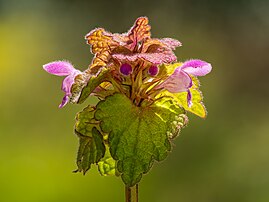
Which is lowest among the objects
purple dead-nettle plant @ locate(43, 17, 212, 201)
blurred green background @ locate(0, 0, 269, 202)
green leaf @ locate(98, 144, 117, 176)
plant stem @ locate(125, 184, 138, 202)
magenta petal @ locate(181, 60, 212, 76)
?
plant stem @ locate(125, 184, 138, 202)

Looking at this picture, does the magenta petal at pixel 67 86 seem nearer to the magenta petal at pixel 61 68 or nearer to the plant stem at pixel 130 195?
the magenta petal at pixel 61 68

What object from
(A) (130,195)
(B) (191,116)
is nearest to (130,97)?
(A) (130,195)

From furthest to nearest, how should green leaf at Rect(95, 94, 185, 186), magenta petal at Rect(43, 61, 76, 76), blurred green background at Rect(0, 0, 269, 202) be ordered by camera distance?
blurred green background at Rect(0, 0, 269, 202) < magenta petal at Rect(43, 61, 76, 76) < green leaf at Rect(95, 94, 185, 186)

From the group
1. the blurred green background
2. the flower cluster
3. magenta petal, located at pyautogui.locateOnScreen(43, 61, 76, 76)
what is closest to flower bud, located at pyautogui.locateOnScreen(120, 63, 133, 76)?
the flower cluster

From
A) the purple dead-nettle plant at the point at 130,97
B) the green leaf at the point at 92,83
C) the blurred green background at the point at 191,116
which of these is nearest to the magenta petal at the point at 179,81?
the purple dead-nettle plant at the point at 130,97

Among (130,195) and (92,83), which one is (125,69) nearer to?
(92,83)

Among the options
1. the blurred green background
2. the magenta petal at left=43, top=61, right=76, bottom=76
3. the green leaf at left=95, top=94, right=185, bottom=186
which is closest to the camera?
the green leaf at left=95, top=94, right=185, bottom=186

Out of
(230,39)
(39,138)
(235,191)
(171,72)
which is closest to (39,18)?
(230,39)

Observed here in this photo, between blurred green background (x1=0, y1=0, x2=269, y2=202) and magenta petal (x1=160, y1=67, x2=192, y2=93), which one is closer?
magenta petal (x1=160, y1=67, x2=192, y2=93)

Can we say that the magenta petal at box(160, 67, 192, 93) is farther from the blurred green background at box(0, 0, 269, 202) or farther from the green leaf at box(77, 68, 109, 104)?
the blurred green background at box(0, 0, 269, 202)
